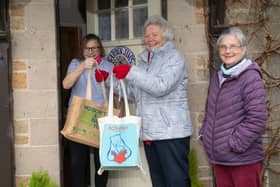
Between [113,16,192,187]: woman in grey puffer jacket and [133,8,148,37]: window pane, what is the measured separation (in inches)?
33.0

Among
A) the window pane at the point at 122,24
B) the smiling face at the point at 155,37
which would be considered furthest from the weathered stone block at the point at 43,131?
the smiling face at the point at 155,37

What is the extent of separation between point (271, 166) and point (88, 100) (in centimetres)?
160

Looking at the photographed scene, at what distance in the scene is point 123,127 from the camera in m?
3.19

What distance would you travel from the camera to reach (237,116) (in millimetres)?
2711

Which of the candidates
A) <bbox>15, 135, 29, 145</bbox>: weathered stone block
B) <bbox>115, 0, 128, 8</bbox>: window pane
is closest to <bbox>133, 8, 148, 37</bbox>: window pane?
<bbox>115, 0, 128, 8</bbox>: window pane

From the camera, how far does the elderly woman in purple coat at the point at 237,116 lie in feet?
8.66

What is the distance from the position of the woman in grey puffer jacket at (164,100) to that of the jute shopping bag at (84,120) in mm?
374

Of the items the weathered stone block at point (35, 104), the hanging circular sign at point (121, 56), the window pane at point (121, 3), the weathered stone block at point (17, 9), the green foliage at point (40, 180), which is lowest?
the green foliage at point (40, 180)

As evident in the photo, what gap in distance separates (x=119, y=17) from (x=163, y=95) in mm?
1373

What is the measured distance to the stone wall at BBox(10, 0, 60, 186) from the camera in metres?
3.83

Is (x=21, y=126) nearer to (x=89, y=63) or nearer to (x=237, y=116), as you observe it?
(x=89, y=63)

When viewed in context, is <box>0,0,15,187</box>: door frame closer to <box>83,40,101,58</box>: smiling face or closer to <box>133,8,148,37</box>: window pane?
<box>83,40,101,58</box>: smiling face

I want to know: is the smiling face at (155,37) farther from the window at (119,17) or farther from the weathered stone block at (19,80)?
the weathered stone block at (19,80)

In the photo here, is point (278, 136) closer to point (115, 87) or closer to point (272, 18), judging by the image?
point (272, 18)
